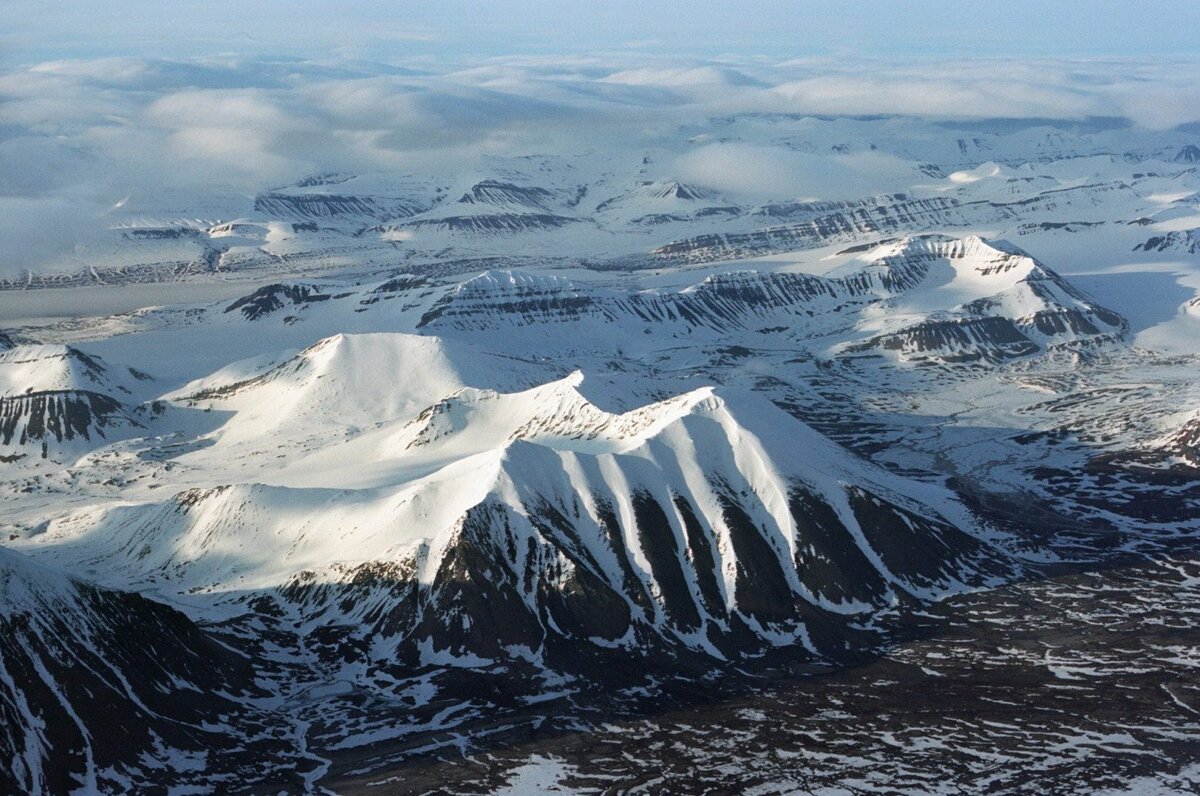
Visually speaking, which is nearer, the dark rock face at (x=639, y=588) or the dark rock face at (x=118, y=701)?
the dark rock face at (x=118, y=701)

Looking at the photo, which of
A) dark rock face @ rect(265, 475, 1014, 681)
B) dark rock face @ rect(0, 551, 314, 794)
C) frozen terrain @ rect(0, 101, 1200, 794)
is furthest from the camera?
dark rock face @ rect(265, 475, 1014, 681)

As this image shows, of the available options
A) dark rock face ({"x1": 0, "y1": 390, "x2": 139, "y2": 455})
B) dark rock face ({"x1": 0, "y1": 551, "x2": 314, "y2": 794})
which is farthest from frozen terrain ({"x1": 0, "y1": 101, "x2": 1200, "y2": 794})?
dark rock face ({"x1": 0, "y1": 390, "x2": 139, "y2": 455})

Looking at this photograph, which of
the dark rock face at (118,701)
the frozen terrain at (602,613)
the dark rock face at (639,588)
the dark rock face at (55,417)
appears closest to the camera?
the dark rock face at (118,701)

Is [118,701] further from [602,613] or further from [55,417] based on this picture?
[55,417]

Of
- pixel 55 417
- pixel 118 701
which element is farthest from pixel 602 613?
pixel 55 417

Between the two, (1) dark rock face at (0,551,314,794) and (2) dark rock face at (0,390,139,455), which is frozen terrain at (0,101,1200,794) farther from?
(2) dark rock face at (0,390,139,455)

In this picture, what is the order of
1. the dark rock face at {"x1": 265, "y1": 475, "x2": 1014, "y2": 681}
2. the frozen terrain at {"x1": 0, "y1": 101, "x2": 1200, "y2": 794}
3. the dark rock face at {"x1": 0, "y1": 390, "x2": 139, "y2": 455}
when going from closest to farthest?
1. the frozen terrain at {"x1": 0, "y1": 101, "x2": 1200, "y2": 794}
2. the dark rock face at {"x1": 265, "y1": 475, "x2": 1014, "y2": 681}
3. the dark rock face at {"x1": 0, "y1": 390, "x2": 139, "y2": 455}

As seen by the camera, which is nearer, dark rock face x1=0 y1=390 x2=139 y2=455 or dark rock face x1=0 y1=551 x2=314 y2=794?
dark rock face x1=0 y1=551 x2=314 y2=794

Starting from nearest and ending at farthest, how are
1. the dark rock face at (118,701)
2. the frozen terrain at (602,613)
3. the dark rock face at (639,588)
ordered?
the dark rock face at (118,701)
the frozen terrain at (602,613)
the dark rock face at (639,588)

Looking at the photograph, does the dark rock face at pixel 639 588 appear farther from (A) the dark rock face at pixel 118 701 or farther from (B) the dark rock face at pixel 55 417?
(B) the dark rock face at pixel 55 417

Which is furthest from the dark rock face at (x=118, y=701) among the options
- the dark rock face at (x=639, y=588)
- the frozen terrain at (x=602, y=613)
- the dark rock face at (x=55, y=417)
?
the dark rock face at (x=55, y=417)

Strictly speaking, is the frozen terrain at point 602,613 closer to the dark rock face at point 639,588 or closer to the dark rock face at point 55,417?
the dark rock face at point 639,588
